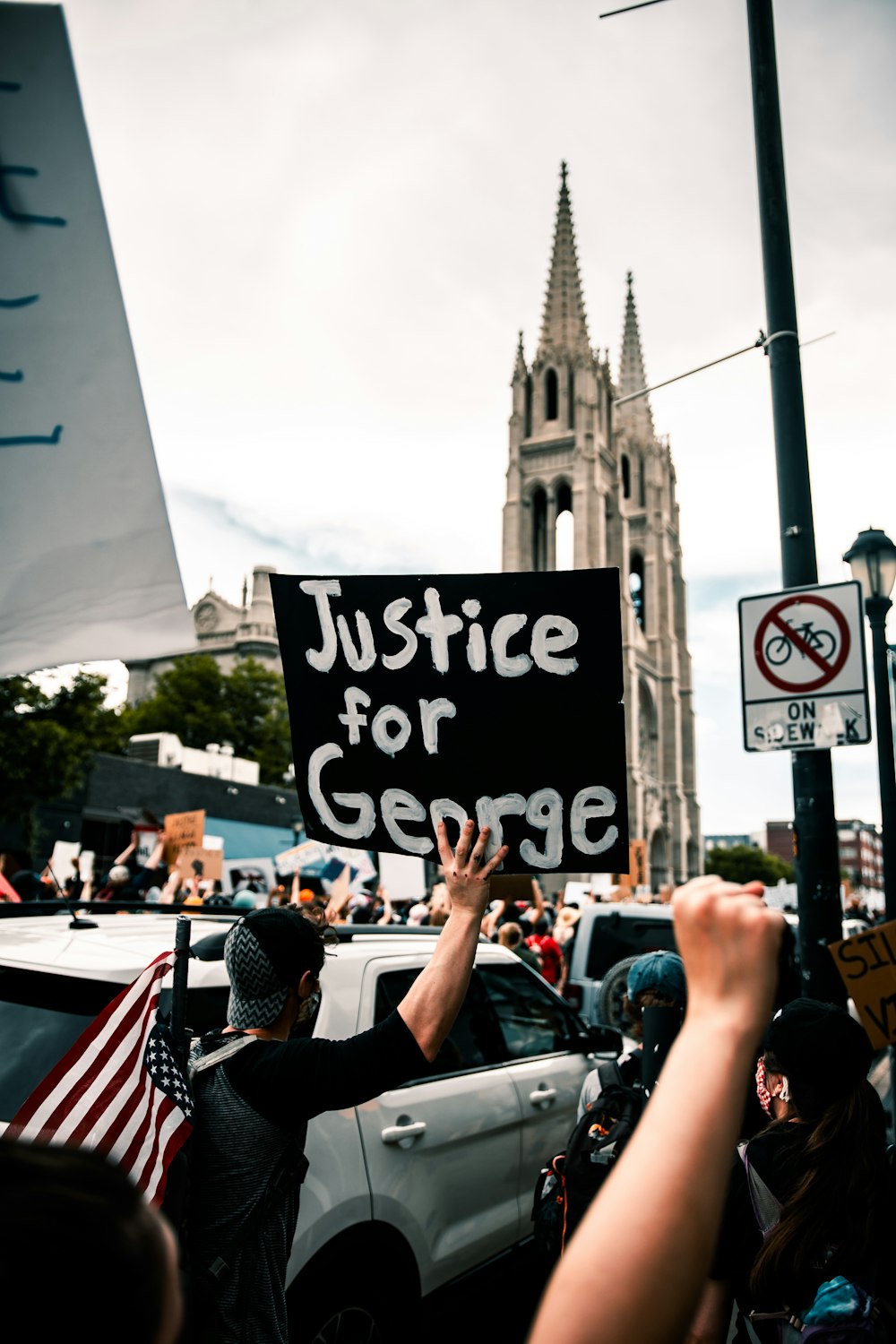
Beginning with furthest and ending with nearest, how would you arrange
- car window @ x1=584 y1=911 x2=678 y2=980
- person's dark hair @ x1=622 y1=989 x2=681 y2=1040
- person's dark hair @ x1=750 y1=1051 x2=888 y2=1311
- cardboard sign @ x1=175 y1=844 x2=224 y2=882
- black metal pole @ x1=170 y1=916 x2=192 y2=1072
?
cardboard sign @ x1=175 y1=844 x2=224 y2=882 → car window @ x1=584 y1=911 x2=678 y2=980 → person's dark hair @ x1=622 y1=989 x2=681 y2=1040 → black metal pole @ x1=170 y1=916 x2=192 y2=1072 → person's dark hair @ x1=750 y1=1051 x2=888 y2=1311

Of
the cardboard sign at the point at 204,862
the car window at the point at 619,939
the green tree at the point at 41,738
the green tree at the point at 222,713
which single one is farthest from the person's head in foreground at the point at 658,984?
the green tree at the point at 222,713

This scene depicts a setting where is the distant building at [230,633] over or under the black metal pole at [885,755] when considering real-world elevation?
over

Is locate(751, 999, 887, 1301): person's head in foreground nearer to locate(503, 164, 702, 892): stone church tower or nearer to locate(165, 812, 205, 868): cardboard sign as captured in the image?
locate(165, 812, 205, 868): cardboard sign

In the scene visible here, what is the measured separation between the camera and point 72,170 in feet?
6.81

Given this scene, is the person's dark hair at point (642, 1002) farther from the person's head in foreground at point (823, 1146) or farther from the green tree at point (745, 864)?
the green tree at point (745, 864)

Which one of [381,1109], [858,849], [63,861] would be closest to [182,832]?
[63,861]

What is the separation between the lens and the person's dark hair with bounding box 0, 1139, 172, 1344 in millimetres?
733

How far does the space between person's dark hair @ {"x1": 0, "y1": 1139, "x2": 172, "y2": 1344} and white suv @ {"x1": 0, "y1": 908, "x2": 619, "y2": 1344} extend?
225 cm

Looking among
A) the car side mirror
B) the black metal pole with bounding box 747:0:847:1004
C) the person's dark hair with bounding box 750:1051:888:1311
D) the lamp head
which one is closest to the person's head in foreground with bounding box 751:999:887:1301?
the person's dark hair with bounding box 750:1051:888:1311

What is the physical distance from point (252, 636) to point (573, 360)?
131ft

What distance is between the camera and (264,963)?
2268mm

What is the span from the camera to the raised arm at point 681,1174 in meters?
0.86

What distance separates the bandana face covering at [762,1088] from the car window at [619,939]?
5774mm

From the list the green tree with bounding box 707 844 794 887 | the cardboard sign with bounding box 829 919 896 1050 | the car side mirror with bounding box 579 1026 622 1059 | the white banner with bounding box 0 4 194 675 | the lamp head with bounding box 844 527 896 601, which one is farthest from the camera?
the green tree with bounding box 707 844 794 887
